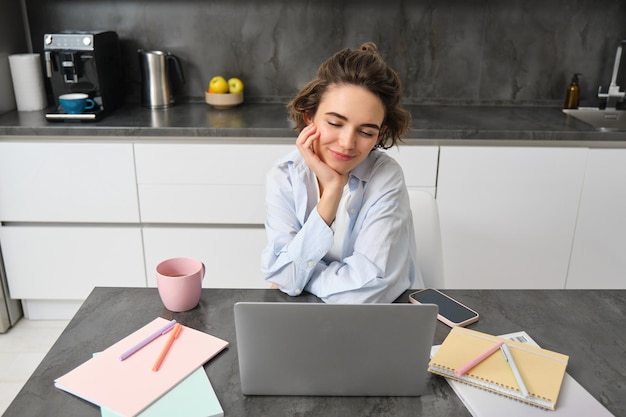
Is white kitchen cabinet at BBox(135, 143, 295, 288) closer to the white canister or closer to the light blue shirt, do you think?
the white canister

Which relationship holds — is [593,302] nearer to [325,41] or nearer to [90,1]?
[325,41]

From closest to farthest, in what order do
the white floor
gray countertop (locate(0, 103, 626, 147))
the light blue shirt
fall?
the light blue shirt, the white floor, gray countertop (locate(0, 103, 626, 147))

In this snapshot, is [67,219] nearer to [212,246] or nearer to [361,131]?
[212,246]

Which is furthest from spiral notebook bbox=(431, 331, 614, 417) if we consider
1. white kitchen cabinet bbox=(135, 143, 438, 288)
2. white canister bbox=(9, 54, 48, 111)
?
white canister bbox=(9, 54, 48, 111)

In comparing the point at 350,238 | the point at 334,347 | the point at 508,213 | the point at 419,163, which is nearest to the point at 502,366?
the point at 334,347

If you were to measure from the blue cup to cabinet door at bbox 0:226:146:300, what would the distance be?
0.51 m

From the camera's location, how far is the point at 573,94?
9.14 ft

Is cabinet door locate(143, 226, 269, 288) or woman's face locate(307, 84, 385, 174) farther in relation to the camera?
cabinet door locate(143, 226, 269, 288)

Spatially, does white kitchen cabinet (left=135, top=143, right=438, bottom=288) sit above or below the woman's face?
below

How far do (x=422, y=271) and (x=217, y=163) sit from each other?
111cm

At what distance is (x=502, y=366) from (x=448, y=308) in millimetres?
211

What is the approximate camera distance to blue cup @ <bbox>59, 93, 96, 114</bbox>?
2391mm

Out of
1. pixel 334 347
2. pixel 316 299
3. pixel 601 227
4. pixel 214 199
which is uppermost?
pixel 334 347

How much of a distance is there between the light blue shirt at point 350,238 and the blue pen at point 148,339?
10.6 inches
